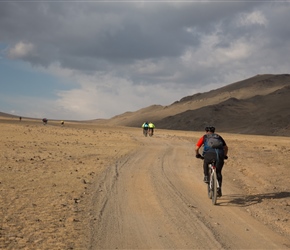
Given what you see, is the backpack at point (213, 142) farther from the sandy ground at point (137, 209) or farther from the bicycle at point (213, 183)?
the sandy ground at point (137, 209)

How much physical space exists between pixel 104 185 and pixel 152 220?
4262mm

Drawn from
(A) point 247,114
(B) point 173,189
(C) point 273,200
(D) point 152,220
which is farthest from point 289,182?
(A) point 247,114

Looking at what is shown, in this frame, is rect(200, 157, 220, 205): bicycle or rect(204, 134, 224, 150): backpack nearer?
rect(200, 157, 220, 205): bicycle

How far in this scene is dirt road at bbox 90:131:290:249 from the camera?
659 centimetres

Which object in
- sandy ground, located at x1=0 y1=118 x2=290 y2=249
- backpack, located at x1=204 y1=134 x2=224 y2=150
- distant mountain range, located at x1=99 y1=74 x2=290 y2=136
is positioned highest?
distant mountain range, located at x1=99 y1=74 x2=290 y2=136

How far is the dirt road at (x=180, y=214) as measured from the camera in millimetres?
6590

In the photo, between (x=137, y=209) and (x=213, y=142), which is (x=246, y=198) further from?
(x=137, y=209)

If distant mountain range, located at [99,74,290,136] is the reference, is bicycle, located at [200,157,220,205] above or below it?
below

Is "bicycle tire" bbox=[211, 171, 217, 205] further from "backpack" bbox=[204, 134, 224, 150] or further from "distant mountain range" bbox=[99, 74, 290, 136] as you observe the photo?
"distant mountain range" bbox=[99, 74, 290, 136]

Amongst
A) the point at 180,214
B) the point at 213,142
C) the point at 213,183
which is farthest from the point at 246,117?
the point at 180,214

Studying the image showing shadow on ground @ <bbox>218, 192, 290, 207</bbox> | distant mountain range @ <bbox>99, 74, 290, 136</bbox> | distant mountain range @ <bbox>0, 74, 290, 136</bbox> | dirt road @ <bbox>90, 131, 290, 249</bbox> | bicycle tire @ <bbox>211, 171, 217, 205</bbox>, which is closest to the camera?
dirt road @ <bbox>90, 131, 290, 249</bbox>

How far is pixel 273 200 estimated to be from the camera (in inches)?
408

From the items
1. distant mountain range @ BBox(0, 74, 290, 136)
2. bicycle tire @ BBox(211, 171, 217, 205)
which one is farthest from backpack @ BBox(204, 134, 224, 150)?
distant mountain range @ BBox(0, 74, 290, 136)

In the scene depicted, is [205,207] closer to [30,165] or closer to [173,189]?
[173,189]
